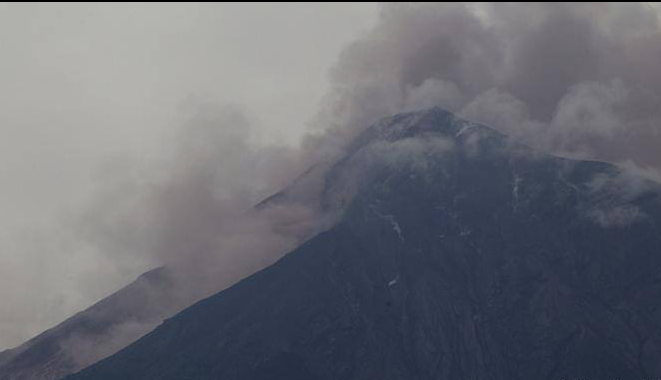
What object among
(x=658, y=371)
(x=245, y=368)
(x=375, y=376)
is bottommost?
(x=658, y=371)

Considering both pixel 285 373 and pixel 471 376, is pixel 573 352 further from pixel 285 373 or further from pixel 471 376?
pixel 285 373

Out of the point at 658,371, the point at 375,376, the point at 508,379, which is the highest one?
the point at 375,376

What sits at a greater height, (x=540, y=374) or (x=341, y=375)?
(x=341, y=375)

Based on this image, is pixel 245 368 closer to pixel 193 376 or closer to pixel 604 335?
pixel 193 376

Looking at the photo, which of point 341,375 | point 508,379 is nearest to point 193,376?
point 341,375

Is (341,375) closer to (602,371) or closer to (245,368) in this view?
(245,368)

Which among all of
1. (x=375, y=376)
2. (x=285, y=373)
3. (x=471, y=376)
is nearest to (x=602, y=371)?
(x=471, y=376)

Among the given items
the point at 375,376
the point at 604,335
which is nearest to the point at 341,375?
the point at 375,376

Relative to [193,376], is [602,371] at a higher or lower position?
lower
